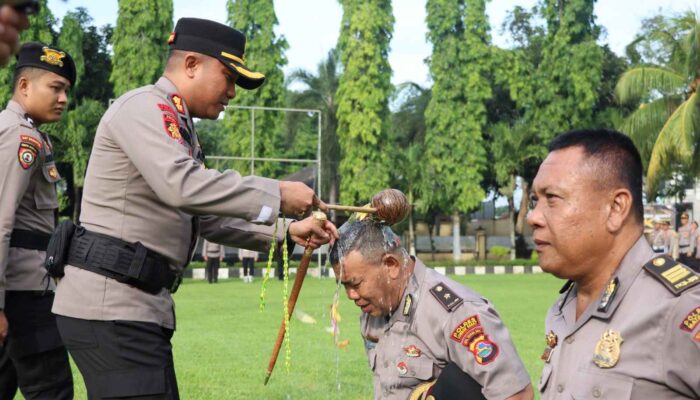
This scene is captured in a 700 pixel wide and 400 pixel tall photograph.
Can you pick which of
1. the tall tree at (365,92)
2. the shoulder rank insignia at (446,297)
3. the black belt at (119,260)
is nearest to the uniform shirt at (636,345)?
the shoulder rank insignia at (446,297)

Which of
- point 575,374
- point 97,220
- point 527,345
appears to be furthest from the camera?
point 527,345

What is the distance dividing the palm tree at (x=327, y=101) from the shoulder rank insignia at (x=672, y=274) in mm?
42678

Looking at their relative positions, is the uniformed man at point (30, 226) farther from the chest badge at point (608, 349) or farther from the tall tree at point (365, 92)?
the tall tree at point (365, 92)

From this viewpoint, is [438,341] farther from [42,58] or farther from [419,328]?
[42,58]

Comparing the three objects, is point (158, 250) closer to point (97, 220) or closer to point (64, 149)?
point (97, 220)

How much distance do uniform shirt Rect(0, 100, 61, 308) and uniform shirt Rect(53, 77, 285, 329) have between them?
1.07m

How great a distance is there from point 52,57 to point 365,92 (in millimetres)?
35104

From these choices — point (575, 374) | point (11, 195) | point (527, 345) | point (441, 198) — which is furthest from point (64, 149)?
point (575, 374)

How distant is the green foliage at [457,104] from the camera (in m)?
40.2

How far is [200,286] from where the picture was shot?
2455cm

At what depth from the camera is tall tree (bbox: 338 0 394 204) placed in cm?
4006

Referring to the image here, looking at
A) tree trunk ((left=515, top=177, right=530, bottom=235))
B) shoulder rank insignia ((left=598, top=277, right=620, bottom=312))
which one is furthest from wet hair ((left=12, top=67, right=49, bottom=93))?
tree trunk ((left=515, top=177, right=530, bottom=235))

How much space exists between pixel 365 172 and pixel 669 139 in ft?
56.8

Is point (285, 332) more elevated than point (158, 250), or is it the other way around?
point (158, 250)
